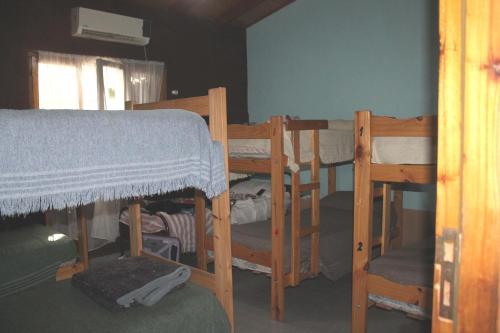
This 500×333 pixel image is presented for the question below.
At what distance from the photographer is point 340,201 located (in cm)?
402

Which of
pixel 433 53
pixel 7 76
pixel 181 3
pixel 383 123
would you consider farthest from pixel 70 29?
pixel 433 53

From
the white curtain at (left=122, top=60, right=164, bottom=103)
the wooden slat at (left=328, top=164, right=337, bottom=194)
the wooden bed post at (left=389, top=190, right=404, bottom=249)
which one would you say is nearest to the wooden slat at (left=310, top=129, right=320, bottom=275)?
the wooden bed post at (left=389, top=190, right=404, bottom=249)

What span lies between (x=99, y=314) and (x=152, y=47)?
11.6 ft

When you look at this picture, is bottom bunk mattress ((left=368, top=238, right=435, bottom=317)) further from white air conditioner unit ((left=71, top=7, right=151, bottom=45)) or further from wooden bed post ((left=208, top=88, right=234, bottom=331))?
white air conditioner unit ((left=71, top=7, right=151, bottom=45))

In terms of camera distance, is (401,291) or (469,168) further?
(401,291)

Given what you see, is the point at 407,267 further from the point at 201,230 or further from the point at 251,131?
the point at 201,230

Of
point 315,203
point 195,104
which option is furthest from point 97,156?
point 315,203

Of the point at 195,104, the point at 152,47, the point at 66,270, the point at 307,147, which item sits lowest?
the point at 66,270

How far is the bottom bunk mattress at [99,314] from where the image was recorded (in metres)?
1.50

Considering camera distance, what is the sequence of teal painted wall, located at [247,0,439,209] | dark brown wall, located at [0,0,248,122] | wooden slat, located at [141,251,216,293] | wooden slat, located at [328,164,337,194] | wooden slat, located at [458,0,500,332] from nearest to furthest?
wooden slat, located at [458,0,500,332], wooden slat, located at [141,251,216,293], dark brown wall, located at [0,0,248,122], teal painted wall, located at [247,0,439,209], wooden slat, located at [328,164,337,194]

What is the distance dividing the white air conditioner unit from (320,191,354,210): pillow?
8.49ft

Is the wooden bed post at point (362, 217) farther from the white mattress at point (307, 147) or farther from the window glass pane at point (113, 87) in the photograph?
the window glass pane at point (113, 87)

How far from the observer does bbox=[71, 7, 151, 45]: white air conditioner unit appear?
379cm

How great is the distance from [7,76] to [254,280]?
9.27 feet
